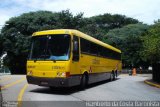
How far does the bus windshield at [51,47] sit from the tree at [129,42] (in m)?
36.8

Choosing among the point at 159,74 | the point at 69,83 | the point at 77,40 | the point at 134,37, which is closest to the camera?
the point at 69,83

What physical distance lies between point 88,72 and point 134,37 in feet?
133

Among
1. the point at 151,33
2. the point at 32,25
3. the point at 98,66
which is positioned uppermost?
the point at 32,25

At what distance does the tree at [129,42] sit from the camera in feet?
192

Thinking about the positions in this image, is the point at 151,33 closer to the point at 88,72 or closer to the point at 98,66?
the point at 98,66

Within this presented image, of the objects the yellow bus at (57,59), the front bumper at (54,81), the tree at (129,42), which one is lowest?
the front bumper at (54,81)

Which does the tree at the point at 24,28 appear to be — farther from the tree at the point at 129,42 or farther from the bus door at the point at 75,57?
the bus door at the point at 75,57

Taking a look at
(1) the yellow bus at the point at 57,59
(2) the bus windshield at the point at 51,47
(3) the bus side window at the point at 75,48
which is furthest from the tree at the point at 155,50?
(2) the bus windshield at the point at 51,47

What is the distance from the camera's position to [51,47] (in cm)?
1686

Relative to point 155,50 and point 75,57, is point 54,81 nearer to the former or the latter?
point 75,57

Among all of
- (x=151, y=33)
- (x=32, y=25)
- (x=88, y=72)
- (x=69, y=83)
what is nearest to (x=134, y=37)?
(x=32, y=25)

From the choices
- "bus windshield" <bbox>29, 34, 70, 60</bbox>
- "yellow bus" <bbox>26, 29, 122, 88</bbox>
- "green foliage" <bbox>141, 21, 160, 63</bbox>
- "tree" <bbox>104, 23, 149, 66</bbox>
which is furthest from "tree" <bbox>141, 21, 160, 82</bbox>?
"tree" <bbox>104, 23, 149, 66</bbox>

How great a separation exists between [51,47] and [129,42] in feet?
147

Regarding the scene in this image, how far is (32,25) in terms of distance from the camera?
63344 millimetres
